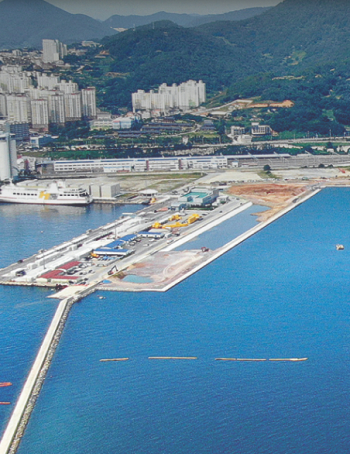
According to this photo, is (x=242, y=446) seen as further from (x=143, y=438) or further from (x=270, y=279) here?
(x=270, y=279)

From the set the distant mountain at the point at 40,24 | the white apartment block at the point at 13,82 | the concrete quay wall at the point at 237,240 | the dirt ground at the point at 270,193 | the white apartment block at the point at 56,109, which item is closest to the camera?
the concrete quay wall at the point at 237,240

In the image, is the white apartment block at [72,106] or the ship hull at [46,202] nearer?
the ship hull at [46,202]

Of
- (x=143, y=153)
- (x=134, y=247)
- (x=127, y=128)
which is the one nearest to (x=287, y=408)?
(x=134, y=247)

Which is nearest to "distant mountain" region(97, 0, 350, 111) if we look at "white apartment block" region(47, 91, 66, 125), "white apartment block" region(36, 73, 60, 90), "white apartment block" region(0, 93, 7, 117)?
"white apartment block" region(36, 73, 60, 90)

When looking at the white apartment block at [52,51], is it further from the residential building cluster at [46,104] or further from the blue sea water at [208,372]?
the blue sea water at [208,372]

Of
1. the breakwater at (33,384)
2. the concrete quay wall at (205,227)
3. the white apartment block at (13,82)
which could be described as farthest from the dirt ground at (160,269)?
the white apartment block at (13,82)
